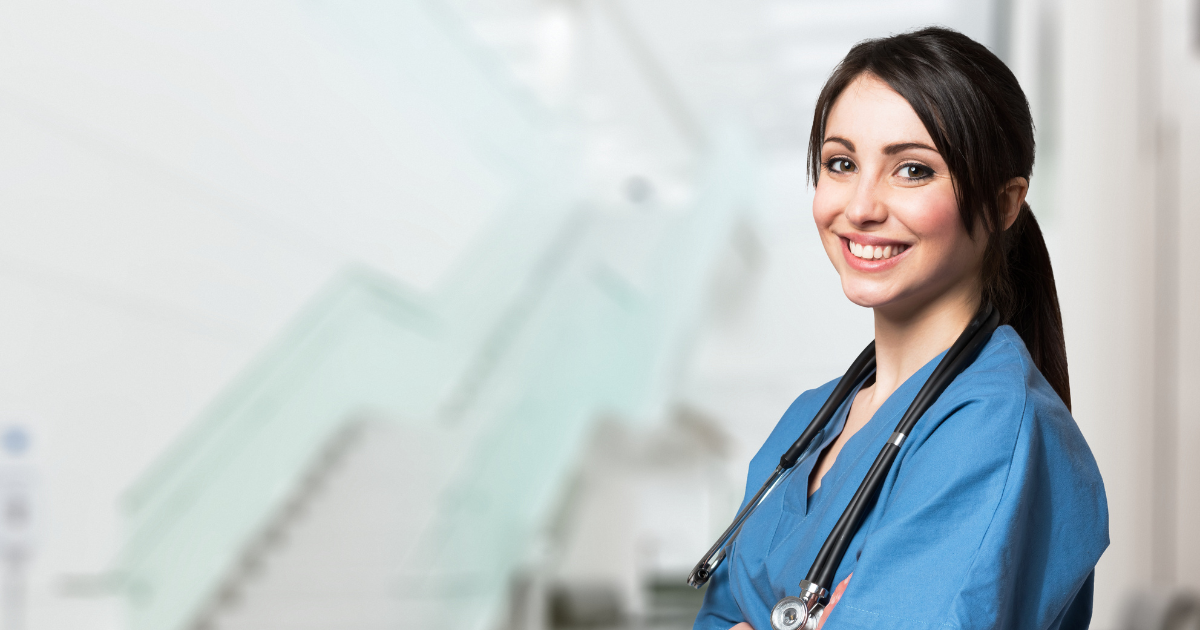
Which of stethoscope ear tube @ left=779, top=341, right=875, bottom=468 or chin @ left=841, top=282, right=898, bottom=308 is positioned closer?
chin @ left=841, top=282, right=898, bottom=308

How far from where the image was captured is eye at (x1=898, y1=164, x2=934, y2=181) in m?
0.89

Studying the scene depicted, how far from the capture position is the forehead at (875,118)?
0.88m

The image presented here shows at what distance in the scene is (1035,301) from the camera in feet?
3.28

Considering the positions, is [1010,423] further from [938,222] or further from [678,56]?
[678,56]

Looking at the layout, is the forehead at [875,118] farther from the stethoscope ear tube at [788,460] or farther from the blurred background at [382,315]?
the blurred background at [382,315]

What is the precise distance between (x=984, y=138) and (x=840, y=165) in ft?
0.45

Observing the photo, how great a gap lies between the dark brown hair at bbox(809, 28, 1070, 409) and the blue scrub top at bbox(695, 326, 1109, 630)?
9 cm

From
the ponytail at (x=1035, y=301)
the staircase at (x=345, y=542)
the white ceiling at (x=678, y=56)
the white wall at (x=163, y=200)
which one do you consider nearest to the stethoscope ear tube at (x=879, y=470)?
the ponytail at (x=1035, y=301)

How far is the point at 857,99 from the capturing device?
92cm

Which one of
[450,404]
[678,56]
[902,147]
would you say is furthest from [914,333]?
[678,56]

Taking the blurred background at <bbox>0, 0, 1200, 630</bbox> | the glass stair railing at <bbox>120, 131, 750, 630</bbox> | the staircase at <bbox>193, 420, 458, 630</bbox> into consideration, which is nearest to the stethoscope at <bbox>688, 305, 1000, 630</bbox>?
the blurred background at <bbox>0, 0, 1200, 630</bbox>

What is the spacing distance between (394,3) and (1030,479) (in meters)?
7.01

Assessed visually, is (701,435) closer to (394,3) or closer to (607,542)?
(607,542)

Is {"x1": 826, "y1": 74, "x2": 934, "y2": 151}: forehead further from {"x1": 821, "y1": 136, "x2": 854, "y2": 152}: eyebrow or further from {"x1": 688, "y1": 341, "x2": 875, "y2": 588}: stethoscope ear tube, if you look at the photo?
{"x1": 688, "y1": 341, "x2": 875, "y2": 588}: stethoscope ear tube
